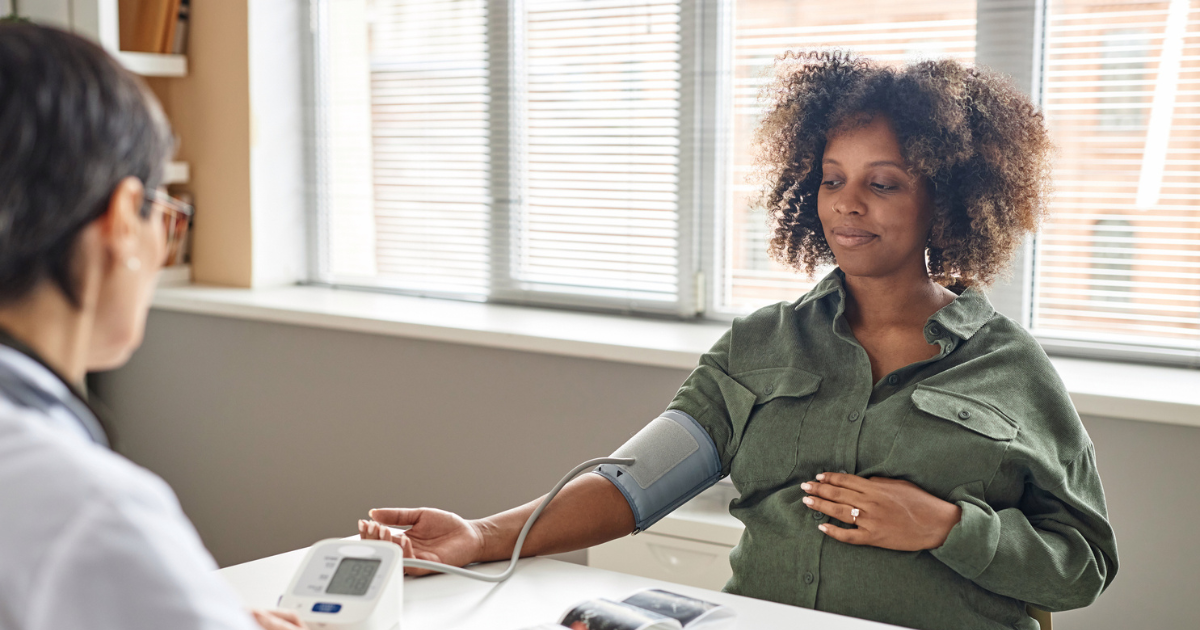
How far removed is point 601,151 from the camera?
2566 mm

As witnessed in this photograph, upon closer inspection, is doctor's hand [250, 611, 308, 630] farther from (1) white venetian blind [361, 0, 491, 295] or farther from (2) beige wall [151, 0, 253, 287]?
(2) beige wall [151, 0, 253, 287]

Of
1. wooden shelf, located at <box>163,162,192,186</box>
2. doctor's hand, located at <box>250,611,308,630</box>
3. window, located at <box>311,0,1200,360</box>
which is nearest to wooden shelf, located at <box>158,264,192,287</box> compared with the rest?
wooden shelf, located at <box>163,162,192,186</box>

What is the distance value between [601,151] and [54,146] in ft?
6.58

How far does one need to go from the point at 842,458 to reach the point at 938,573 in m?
0.19

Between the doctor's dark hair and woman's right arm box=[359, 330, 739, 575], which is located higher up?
the doctor's dark hair

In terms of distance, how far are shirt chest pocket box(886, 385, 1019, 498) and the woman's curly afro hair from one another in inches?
10.9

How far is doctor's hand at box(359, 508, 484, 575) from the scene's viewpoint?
128 centimetres

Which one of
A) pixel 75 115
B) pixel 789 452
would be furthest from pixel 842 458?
pixel 75 115

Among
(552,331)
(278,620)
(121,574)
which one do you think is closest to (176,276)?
(552,331)

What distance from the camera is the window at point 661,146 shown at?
6.49ft

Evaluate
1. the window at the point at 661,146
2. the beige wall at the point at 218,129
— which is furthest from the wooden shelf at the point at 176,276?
the window at the point at 661,146

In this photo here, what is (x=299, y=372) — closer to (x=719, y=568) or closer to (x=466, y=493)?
(x=466, y=493)

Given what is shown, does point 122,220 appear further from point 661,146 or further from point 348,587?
point 661,146

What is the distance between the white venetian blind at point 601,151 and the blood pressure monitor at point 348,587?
1.55m
